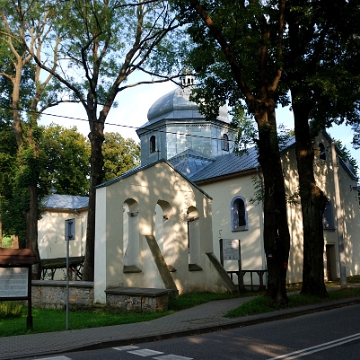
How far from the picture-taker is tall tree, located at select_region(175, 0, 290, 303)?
534 inches

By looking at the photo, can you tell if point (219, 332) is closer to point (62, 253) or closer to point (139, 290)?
point (139, 290)

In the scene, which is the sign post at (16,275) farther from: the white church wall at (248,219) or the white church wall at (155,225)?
the white church wall at (248,219)

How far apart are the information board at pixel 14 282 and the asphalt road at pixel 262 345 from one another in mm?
3543

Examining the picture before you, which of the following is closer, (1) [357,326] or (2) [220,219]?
(1) [357,326]

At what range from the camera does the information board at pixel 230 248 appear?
701 inches

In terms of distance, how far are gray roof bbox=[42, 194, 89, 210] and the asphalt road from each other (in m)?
27.8

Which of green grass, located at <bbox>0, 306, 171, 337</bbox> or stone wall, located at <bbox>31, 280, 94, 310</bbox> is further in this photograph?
stone wall, located at <bbox>31, 280, 94, 310</bbox>

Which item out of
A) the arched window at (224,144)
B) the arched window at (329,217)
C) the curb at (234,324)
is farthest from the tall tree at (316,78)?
the arched window at (224,144)

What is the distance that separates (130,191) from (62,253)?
74.1 feet

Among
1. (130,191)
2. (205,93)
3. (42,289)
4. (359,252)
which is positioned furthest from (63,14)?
(359,252)

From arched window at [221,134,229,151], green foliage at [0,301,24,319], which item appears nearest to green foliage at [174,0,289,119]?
green foliage at [0,301,24,319]

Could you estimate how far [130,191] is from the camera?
16.1 m

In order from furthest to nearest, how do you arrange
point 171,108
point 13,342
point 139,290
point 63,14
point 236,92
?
1. point 171,108
2. point 63,14
3. point 236,92
4. point 139,290
5. point 13,342

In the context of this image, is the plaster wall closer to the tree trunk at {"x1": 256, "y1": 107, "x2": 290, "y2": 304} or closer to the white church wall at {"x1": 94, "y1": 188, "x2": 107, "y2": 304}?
the white church wall at {"x1": 94, "y1": 188, "x2": 107, "y2": 304}
